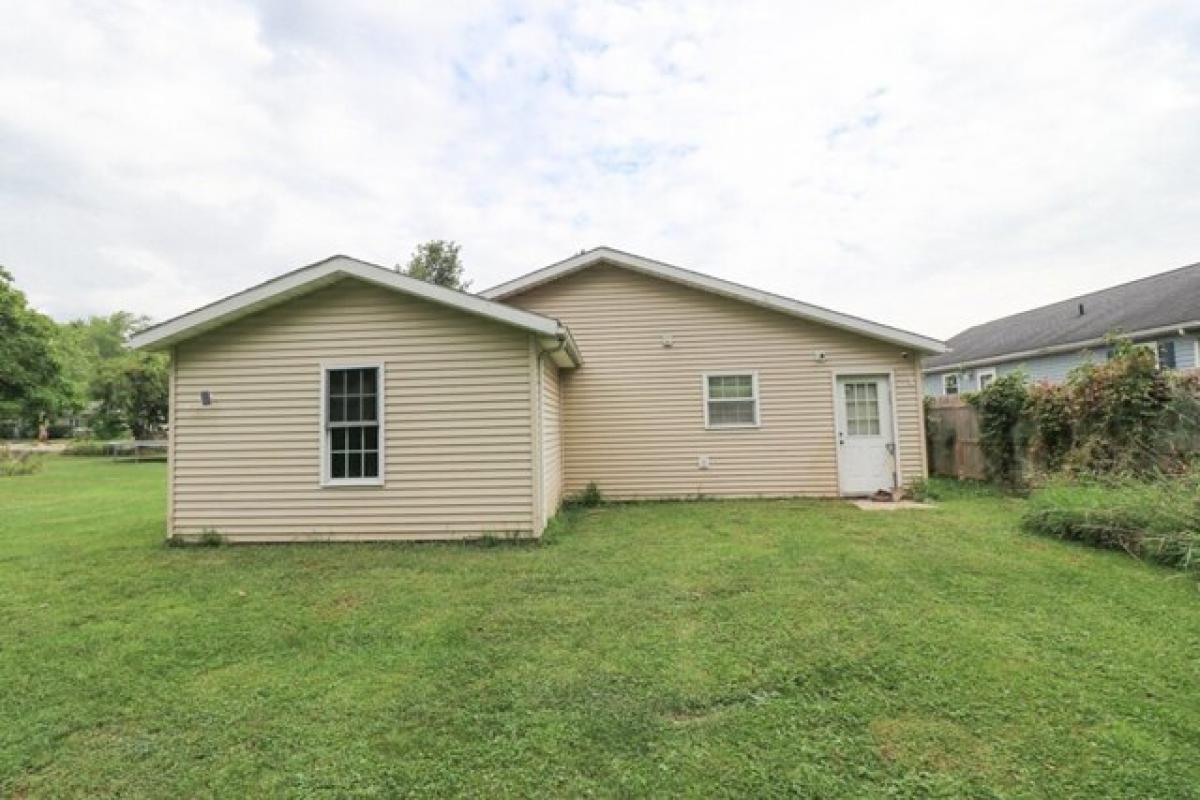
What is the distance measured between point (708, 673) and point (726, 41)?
8.95 metres

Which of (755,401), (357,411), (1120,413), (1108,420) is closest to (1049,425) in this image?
(1108,420)

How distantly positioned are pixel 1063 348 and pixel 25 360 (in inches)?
1615

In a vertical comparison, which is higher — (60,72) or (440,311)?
(60,72)

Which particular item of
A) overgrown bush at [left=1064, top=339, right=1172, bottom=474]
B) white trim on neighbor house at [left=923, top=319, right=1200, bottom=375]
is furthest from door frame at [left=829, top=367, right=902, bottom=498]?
white trim on neighbor house at [left=923, top=319, right=1200, bottom=375]

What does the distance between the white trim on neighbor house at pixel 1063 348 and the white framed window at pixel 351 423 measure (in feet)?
40.2

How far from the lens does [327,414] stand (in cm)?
639

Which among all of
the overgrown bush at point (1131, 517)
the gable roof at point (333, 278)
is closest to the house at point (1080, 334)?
the overgrown bush at point (1131, 517)

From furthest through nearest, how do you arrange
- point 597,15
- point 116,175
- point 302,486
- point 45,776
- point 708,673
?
point 116,175, point 597,15, point 302,486, point 708,673, point 45,776

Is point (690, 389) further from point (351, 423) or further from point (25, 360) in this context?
point (25, 360)

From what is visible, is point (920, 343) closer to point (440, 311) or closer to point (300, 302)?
point (440, 311)

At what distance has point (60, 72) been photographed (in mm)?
8305

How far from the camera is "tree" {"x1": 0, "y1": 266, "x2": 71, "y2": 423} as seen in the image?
2361 centimetres

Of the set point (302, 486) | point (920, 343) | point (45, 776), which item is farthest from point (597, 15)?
point (45, 776)

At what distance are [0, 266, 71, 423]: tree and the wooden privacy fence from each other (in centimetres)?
3579
